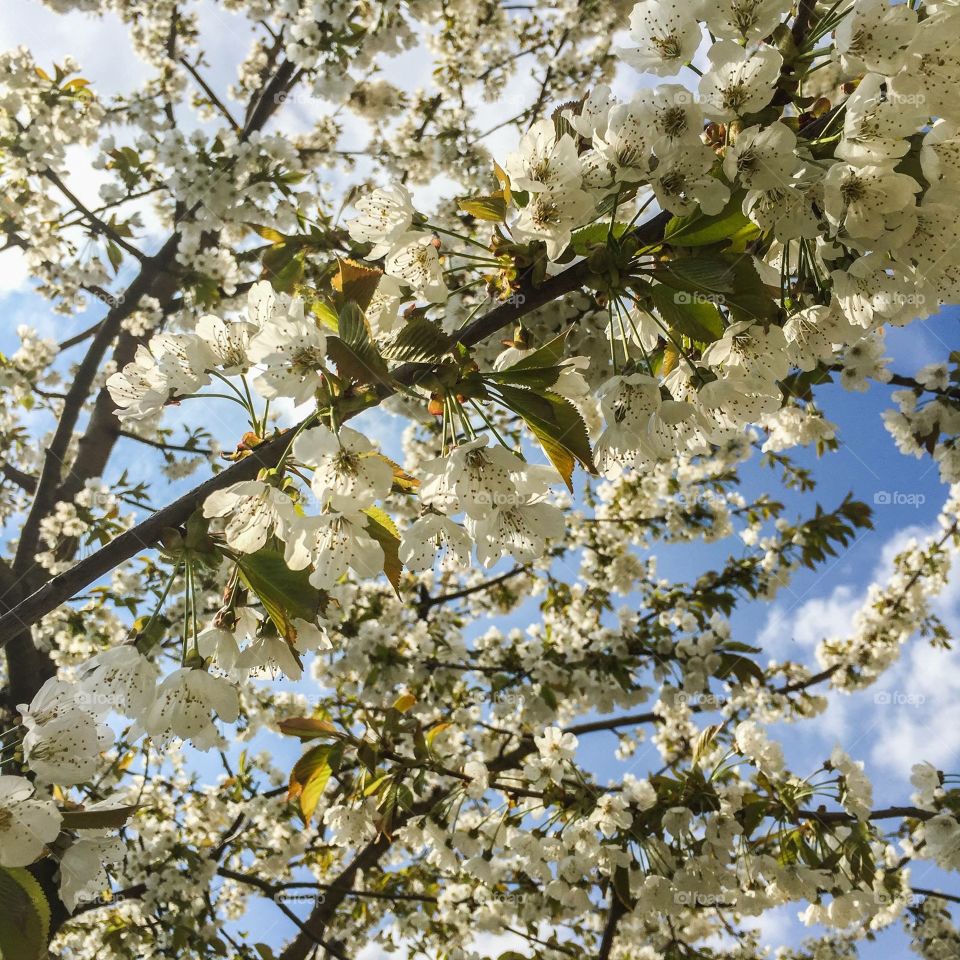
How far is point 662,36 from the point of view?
104 cm

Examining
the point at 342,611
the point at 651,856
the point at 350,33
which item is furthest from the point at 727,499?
the point at 350,33

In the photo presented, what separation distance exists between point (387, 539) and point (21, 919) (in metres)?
0.74

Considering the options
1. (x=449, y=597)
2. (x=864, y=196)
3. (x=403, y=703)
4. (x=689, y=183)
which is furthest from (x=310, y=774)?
(x=449, y=597)

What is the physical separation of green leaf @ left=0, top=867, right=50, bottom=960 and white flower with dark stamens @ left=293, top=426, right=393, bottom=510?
2.31 feet

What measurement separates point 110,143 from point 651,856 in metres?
4.64

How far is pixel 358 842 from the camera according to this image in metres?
2.46

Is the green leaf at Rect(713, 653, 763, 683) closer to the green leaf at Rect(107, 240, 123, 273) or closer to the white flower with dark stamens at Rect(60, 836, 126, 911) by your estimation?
the white flower with dark stamens at Rect(60, 836, 126, 911)

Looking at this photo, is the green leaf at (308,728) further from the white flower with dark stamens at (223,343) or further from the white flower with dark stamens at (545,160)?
the white flower with dark stamens at (545,160)

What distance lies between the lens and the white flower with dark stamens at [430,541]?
1051 mm

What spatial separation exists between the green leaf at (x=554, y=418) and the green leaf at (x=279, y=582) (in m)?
0.39

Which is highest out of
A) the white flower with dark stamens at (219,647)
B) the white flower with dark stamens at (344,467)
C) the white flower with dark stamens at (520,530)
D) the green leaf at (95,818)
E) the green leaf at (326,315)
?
the green leaf at (326,315)

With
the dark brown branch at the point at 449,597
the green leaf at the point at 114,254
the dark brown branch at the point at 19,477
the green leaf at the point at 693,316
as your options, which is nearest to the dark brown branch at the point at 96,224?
the green leaf at the point at 114,254

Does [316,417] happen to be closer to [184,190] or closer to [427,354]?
[427,354]

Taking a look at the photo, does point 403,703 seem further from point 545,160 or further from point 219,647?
point 545,160
